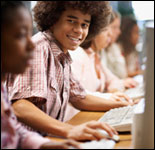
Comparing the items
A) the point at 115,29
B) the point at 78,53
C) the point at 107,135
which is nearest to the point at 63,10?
the point at 107,135

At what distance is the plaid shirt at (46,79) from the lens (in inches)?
49.3

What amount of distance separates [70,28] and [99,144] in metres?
0.62

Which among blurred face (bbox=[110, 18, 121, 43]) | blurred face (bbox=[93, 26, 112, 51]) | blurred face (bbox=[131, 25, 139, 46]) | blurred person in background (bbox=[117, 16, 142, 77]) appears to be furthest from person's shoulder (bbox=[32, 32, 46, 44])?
blurred face (bbox=[131, 25, 139, 46])

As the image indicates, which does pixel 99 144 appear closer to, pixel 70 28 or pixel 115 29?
pixel 70 28

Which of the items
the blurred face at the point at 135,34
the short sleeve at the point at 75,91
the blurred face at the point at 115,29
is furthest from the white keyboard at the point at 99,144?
the blurred face at the point at 135,34

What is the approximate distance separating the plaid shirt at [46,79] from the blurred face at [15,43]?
355mm

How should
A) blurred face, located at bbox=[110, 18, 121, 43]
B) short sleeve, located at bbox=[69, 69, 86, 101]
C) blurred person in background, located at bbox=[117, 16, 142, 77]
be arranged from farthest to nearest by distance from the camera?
blurred person in background, located at bbox=[117, 16, 142, 77], blurred face, located at bbox=[110, 18, 121, 43], short sleeve, located at bbox=[69, 69, 86, 101]

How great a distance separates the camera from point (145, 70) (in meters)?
1.00

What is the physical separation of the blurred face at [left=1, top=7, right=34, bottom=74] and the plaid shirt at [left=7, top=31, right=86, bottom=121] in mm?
355

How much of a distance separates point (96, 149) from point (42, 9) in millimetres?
812

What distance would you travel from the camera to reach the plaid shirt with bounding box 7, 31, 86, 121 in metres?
1.25

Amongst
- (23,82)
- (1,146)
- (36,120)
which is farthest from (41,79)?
(1,146)

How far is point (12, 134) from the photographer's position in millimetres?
935

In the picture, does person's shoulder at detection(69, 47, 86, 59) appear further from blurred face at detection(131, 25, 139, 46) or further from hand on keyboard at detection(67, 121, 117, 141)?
blurred face at detection(131, 25, 139, 46)
